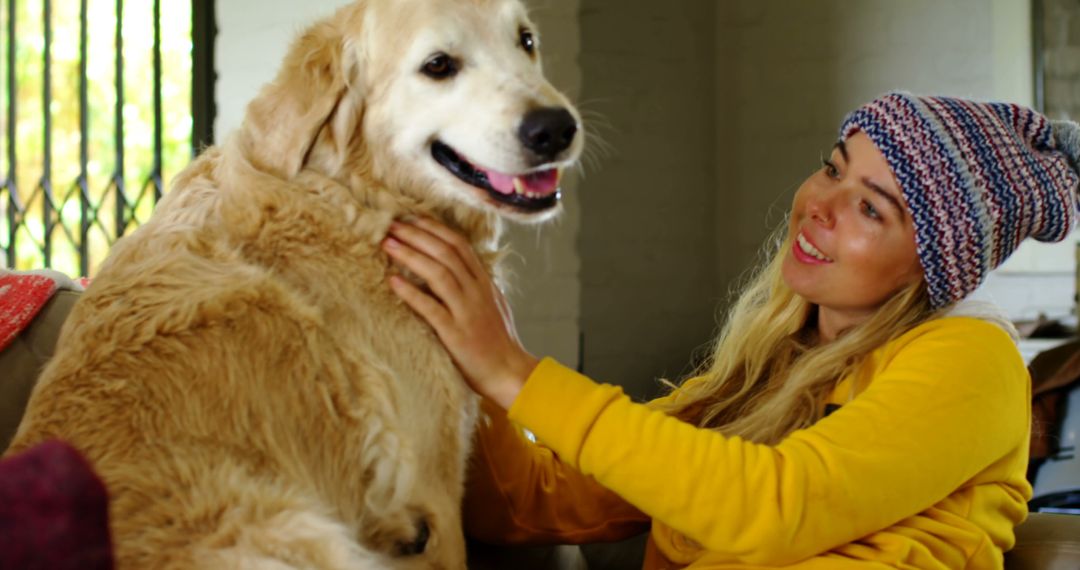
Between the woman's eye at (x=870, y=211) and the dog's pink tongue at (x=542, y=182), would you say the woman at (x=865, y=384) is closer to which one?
the woman's eye at (x=870, y=211)

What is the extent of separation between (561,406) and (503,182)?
0.97ft

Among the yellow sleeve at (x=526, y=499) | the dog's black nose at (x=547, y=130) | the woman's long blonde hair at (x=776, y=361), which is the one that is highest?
the dog's black nose at (x=547, y=130)

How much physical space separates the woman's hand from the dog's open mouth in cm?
9

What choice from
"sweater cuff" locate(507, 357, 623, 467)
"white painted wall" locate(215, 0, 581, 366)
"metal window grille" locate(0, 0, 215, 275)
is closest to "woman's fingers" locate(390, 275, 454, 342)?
"sweater cuff" locate(507, 357, 623, 467)

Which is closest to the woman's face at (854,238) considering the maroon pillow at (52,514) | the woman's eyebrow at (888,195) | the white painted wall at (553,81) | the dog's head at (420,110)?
the woman's eyebrow at (888,195)

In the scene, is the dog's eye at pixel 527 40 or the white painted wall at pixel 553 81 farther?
the white painted wall at pixel 553 81

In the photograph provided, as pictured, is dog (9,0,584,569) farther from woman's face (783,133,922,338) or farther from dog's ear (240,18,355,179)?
woman's face (783,133,922,338)

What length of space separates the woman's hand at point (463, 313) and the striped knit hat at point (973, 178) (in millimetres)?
489

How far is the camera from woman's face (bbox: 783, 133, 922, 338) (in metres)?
1.26

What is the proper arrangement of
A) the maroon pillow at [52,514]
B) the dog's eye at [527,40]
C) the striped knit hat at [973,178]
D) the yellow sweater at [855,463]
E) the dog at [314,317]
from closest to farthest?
the maroon pillow at [52,514] < the dog at [314,317] < the yellow sweater at [855,463] < the striped knit hat at [973,178] < the dog's eye at [527,40]

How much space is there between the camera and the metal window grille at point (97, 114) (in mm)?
3260

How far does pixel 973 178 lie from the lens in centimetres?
117

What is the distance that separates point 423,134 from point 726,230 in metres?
2.65

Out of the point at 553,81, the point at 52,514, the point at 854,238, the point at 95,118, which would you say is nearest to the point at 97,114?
the point at 95,118
